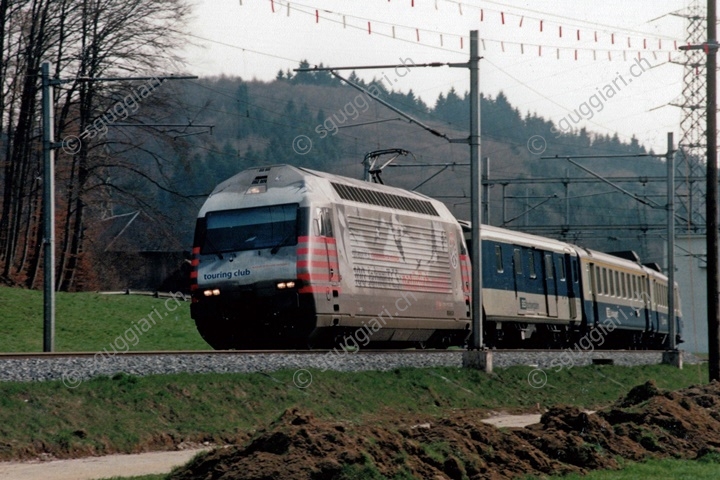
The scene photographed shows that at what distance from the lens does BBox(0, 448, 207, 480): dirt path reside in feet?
43.3

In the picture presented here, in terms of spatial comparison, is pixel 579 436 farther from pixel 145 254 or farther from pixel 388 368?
pixel 145 254

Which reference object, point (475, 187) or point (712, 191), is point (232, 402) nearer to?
point (475, 187)

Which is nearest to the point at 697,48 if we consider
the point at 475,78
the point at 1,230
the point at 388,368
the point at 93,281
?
the point at 475,78

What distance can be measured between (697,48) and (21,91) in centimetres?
2885

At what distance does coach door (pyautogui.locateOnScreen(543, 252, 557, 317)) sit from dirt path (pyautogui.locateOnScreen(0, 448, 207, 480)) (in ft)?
72.6

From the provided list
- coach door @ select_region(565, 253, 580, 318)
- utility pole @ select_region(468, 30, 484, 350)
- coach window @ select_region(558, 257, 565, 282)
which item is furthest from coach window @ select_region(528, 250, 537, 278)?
utility pole @ select_region(468, 30, 484, 350)

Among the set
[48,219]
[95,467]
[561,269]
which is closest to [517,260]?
[561,269]

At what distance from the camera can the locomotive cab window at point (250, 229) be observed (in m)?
22.9

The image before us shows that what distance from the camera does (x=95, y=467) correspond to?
554 inches

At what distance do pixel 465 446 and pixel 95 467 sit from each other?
14.6ft

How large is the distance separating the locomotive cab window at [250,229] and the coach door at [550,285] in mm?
14769

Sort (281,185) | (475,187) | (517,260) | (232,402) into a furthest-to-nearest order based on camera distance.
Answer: (517,260), (475,187), (281,185), (232,402)

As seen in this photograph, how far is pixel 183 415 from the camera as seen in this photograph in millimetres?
17656

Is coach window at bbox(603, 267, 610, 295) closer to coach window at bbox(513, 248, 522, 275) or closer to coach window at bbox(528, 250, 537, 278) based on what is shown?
coach window at bbox(528, 250, 537, 278)
